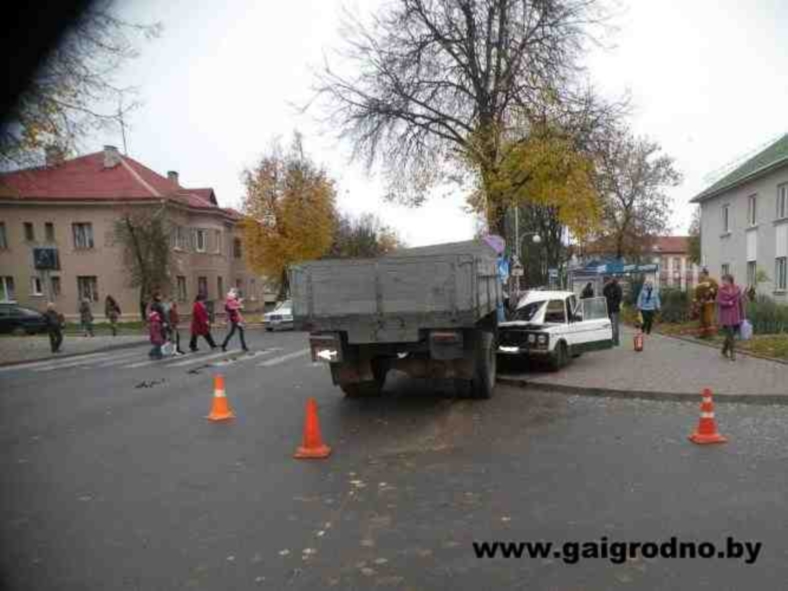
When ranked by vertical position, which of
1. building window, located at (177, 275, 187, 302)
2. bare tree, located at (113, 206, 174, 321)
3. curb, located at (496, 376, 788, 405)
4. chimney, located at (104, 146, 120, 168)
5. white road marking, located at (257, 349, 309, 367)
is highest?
chimney, located at (104, 146, 120, 168)

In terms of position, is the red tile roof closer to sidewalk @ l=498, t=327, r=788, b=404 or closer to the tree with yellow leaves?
the tree with yellow leaves

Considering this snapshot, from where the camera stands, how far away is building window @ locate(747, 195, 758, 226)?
83.0 feet

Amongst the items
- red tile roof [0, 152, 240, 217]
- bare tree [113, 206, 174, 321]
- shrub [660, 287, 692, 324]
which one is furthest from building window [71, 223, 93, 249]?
shrub [660, 287, 692, 324]

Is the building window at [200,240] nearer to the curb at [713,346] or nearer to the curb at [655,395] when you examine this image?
the curb at [713,346]

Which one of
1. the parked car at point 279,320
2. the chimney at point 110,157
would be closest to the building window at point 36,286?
the chimney at point 110,157

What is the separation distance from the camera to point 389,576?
326cm

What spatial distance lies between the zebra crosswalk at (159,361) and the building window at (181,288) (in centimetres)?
1984

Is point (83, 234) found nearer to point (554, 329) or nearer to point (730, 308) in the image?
point (554, 329)

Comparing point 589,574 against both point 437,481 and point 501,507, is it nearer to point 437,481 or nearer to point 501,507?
point 501,507

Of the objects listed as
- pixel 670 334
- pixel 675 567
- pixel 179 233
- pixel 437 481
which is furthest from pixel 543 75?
pixel 179 233

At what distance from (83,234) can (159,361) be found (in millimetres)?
24653

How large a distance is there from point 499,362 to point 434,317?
430 cm

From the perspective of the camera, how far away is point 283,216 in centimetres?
3759

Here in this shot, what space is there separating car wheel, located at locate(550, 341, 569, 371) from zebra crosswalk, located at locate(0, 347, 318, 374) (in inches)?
266
